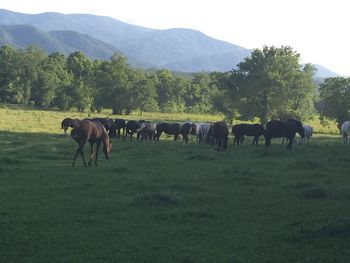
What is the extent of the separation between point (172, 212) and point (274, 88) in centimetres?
4757

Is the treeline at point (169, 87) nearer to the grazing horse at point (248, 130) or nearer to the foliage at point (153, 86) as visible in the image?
the foliage at point (153, 86)

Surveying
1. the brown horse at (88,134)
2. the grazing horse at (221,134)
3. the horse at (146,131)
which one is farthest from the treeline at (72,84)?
the brown horse at (88,134)

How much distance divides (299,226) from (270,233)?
0.82 meters

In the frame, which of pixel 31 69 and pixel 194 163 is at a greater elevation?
pixel 31 69

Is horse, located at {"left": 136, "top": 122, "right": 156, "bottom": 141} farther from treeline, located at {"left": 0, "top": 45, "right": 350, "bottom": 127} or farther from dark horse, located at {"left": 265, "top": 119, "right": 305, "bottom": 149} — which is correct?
treeline, located at {"left": 0, "top": 45, "right": 350, "bottom": 127}

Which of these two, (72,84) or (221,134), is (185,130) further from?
(72,84)

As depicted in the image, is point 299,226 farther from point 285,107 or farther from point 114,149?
point 285,107

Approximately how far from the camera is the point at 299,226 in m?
10.7

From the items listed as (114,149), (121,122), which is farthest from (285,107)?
(114,149)

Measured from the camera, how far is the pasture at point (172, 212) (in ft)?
29.5

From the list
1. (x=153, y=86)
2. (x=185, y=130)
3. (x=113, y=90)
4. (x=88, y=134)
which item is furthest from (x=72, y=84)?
(x=88, y=134)

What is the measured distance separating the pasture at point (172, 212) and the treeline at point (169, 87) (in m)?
35.9

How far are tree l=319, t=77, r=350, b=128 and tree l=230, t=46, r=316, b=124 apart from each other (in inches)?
107

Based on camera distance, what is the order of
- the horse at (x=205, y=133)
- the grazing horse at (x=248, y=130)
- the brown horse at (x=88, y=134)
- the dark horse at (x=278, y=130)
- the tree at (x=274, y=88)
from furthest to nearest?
the tree at (x=274, y=88), the horse at (x=205, y=133), the grazing horse at (x=248, y=130), the dark horse at (x=278, y=130), the brown horse at (x=88, y=134)
